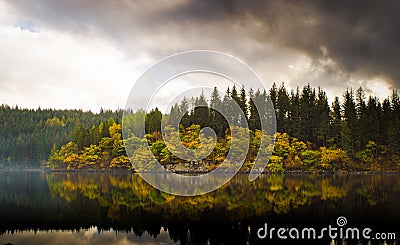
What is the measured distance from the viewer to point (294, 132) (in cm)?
4344

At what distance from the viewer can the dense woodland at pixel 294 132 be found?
3944 cm

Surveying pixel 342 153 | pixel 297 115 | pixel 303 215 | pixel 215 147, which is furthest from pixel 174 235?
pixel 297 115

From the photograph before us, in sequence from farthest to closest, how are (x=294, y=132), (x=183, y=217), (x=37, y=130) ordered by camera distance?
1. (x=37, y=130)
2. (x=294, y=132)
3. (x=183, y=217)

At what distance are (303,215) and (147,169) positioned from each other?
94.7ft

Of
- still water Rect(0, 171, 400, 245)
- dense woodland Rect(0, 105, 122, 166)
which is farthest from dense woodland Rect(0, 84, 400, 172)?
still water Rect(0, 171, 400, 245)

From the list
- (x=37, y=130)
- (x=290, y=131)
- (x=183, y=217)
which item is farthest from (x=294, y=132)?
(x=37, y=130)

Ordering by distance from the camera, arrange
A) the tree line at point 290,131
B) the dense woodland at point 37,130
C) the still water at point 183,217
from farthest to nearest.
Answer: the dense woodland at point 37,130
the tree line at point 290,131
the still water at point 183,217

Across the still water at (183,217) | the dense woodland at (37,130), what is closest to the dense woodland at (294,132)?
the dense woodland at (37,130)

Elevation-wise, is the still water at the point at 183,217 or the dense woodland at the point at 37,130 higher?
the dense woodland at the point at 37,130

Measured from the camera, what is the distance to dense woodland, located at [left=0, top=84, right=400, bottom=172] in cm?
3944

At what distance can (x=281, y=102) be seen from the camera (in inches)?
1809

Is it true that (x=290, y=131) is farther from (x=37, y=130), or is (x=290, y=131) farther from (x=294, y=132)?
(x=37, y=130)

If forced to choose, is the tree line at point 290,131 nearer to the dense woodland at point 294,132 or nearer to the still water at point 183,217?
the dense woodland at point 294,132

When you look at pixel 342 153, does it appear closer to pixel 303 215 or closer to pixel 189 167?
pixel 189 167
